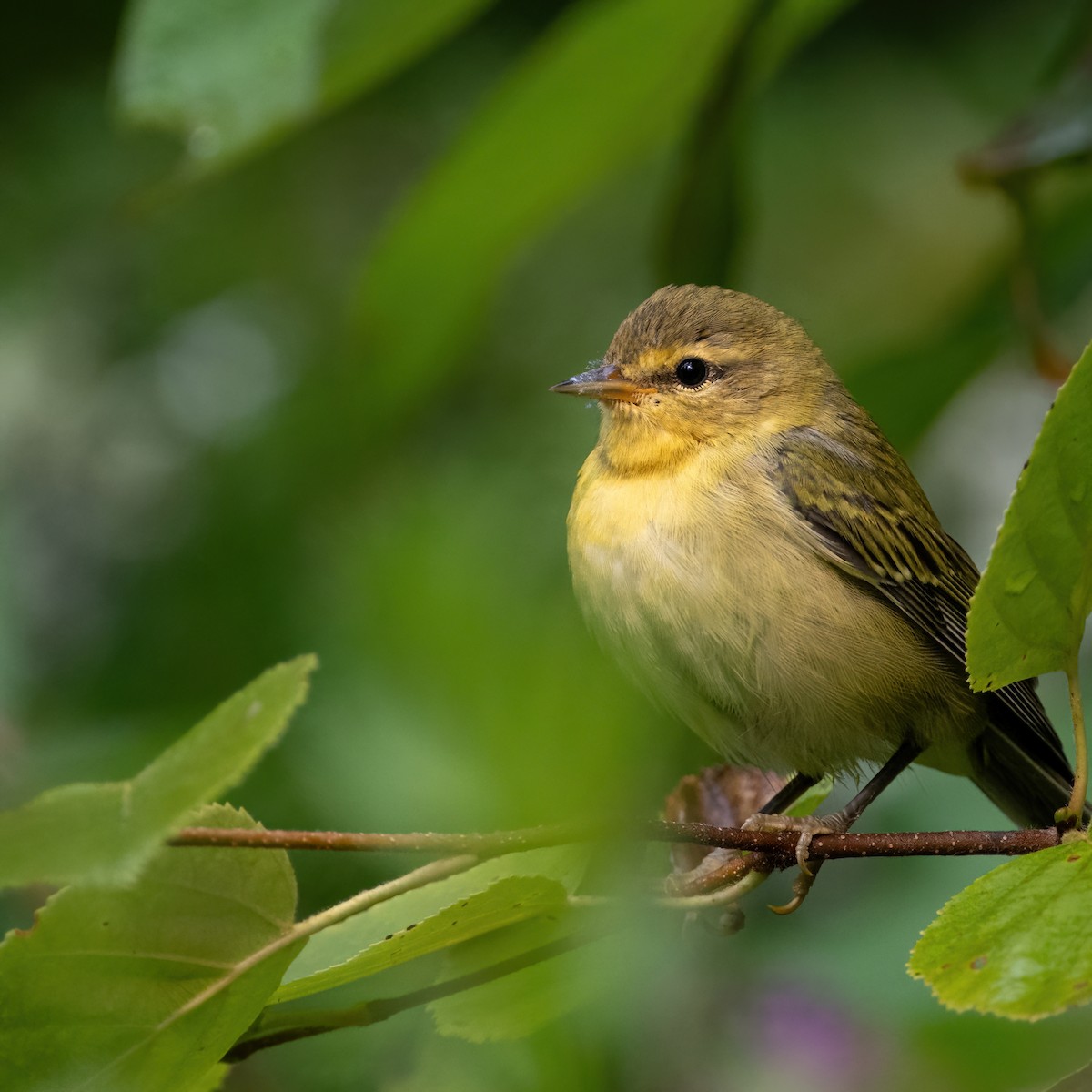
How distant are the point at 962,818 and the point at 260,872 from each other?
2.53 m

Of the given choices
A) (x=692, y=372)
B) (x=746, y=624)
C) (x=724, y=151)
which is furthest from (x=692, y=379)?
(x=746, y=624)

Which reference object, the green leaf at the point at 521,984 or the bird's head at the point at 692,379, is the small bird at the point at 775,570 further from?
the green leaf at the point at 521,984

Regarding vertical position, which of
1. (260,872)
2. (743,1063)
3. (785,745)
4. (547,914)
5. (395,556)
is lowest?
(743,1063)

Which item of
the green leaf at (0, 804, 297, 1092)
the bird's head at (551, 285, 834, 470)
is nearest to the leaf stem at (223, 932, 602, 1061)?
the green leaf at (0, 804, 297, 1092)

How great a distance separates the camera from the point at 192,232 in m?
5.74

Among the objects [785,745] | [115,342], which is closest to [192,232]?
[115,342]

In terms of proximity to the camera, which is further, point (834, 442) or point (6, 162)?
point (6, 162)

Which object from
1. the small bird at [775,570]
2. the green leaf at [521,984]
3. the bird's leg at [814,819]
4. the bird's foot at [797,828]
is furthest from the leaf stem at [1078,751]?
the small bird at [775,570]

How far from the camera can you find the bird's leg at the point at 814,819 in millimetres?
2588

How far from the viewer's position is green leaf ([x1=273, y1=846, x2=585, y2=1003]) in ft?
6.47

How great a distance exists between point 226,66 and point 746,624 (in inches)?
62.1

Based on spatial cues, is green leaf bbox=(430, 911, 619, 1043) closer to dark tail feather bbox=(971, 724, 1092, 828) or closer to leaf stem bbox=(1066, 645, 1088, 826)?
leaf stem bbox=(1066, 645, 1088, 826)

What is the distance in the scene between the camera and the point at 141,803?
5.31 feet

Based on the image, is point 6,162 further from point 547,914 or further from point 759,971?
point 547,914
